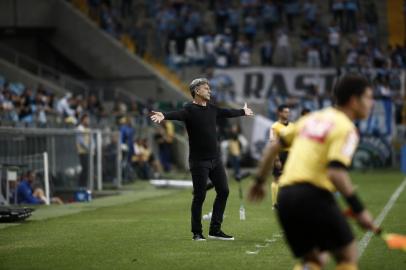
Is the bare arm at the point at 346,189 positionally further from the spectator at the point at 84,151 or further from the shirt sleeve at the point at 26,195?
the spectator at the point at 84,151

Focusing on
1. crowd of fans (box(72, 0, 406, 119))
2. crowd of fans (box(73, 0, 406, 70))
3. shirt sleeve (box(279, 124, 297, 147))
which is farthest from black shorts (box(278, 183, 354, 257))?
crowd of fans (box(73, 0, 406, 70))

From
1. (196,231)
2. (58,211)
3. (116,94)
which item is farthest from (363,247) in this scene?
(116,94)

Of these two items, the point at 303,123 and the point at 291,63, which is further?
the point at 291,63

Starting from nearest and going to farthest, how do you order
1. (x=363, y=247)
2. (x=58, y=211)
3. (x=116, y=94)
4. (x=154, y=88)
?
(x=363, y=247) → (x=58, y=211) → (x=116, y=94) → (x=154, y=88)

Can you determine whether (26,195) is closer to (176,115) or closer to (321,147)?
(176,115)

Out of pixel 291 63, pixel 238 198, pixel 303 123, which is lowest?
pixel 238 198

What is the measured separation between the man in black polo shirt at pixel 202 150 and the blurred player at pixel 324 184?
6398mm

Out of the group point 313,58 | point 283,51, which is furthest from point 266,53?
point 313,58

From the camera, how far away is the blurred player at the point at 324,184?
734cm

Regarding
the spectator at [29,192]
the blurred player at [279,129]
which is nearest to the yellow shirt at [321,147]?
the blurred player at [279,129]

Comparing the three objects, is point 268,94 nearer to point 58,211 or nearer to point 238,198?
point 238,198

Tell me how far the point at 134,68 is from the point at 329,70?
26.4 ft

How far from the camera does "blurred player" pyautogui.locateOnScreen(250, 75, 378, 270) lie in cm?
734

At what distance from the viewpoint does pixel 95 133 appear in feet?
92.2
